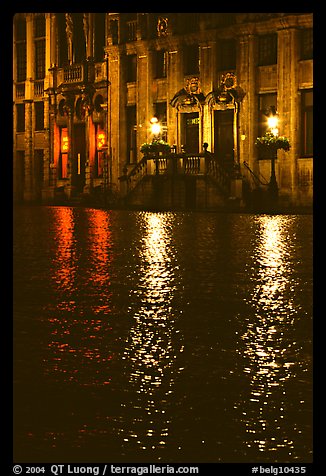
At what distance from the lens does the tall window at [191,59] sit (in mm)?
53875

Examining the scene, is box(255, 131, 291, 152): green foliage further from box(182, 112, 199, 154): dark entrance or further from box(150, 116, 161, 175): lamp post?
box(150, 116, 161, 175): lamp post

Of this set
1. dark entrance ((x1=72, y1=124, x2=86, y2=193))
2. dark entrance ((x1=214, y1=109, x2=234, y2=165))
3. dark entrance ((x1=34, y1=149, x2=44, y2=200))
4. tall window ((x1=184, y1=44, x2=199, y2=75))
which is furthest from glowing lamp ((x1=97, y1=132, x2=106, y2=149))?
dark entrance ((x1=214, y1=109, x2=234, y2=165))

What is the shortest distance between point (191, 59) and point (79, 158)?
11.2 metres

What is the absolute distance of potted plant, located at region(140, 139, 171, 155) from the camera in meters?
51.9

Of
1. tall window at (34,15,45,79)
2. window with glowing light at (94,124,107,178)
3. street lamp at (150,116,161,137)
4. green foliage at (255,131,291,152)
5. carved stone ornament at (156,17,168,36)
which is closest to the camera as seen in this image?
green foliage at (255,131,291,152)

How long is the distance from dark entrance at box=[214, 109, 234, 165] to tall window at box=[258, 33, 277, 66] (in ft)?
9.54

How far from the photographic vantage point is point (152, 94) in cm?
5594

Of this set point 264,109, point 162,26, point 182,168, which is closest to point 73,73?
point 162,26

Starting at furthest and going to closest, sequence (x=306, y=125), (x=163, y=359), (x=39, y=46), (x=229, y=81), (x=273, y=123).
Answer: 1. (x=39, y=46)
2. (x=229, y=81)
3. (x=306, y=125)
4. (x=273, y=123)
5. (x=163, y=359)

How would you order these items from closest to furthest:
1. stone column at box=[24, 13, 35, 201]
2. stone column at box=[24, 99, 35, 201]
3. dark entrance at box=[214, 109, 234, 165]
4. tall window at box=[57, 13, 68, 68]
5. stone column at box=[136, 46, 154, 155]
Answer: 1. dark entrance at box=[214, 109, 234, 165]
2. stone column at box=[136, 46, 154, 155]
3. tall window at box=[57, 13, 68, 68]
4. stone column at box=[24, 99, 35, 201]
5. stone column at box=[24, 13, 35, 201]

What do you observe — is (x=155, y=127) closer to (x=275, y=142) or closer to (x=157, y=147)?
(x=157, y=147)

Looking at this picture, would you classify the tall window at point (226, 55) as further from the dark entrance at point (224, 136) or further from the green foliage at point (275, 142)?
the green foliage at point (275, 142)

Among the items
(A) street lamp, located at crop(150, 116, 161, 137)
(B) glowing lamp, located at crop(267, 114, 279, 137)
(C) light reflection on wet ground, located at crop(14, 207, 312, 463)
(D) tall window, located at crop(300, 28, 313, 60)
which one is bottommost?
(C) light reflection on wet ground, located at crop(14, 207, 312, 463)

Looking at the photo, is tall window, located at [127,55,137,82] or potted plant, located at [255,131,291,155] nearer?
potted plant, located at [255,131,291,155]
